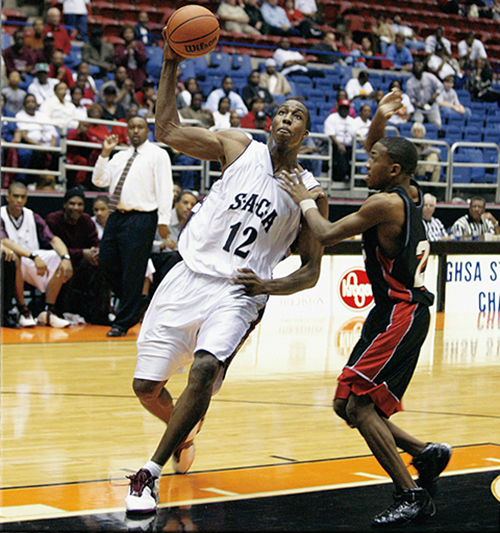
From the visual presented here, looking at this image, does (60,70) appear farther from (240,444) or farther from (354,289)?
(240,444)

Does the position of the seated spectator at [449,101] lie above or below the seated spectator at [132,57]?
below

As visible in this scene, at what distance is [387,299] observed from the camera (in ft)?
12.7

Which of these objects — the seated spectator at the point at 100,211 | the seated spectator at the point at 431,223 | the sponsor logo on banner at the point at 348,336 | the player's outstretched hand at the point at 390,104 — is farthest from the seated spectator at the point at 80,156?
the player's outstretched hand at the point at 390,104

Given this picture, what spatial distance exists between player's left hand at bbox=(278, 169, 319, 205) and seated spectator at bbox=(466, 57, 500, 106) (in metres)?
16.1

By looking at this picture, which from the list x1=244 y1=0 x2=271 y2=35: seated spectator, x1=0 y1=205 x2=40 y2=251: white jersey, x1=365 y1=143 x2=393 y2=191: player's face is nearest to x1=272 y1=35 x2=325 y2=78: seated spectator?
x1=244 y1=0 x2=271 y2=35: seated spectator

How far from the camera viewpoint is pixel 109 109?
12594 millimetres

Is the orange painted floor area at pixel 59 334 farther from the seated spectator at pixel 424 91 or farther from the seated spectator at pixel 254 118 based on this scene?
the seated spectator at pixel 424 91

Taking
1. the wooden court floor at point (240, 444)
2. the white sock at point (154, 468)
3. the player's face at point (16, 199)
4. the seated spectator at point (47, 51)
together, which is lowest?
the wooden court floor at point (240, 444)

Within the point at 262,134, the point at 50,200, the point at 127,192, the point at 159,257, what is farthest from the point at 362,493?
the point at 262,134

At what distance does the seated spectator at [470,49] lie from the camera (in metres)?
20.3

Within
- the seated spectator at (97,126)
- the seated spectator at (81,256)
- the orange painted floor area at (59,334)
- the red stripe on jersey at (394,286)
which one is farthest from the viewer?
the seated spectator at (97,126)

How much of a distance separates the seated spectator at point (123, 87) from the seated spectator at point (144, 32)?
6.94 feet

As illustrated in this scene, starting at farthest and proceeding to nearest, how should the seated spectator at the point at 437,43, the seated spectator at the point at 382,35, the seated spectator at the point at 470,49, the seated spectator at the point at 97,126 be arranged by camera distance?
the seated spectator at the point at 470,49
the seated spectator at the point at 437,43
the seated spectator at the point at 382,35
the seated spectator at the point at 97,126

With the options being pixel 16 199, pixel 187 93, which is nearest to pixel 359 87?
pixel 187 93
